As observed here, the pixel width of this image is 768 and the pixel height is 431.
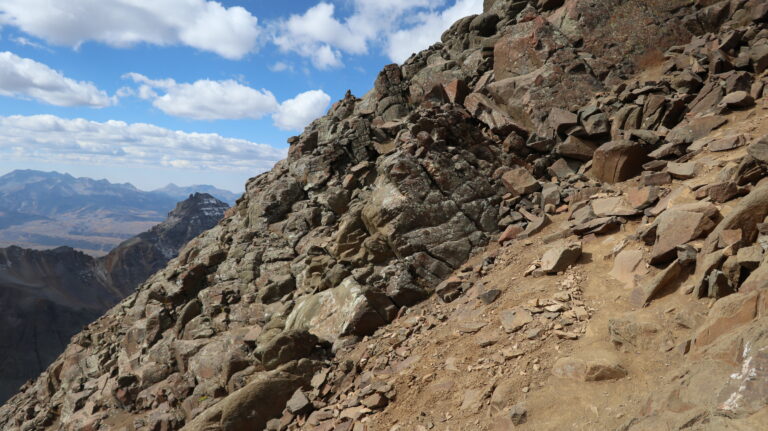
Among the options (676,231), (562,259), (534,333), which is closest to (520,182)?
(562,259)

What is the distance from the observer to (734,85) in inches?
780

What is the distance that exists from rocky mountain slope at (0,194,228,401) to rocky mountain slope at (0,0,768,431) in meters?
88.0

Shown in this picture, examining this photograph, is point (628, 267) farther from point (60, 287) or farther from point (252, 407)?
point (60, 287)

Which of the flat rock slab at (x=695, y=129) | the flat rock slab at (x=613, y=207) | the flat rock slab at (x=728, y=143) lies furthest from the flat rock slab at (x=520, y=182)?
the flat rock slab at (x=728, y=143)

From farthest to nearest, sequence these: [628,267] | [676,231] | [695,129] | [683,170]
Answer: [695,129], [683,170], [628,267], [676,231]

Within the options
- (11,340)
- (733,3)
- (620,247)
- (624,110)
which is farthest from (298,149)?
(11,340)

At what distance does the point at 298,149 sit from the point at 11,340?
115371mm

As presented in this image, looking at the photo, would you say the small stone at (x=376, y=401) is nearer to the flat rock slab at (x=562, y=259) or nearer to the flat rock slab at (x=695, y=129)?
the flat rock slab at (x=562, y=259)

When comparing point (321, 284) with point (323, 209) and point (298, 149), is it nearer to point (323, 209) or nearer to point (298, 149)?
point (323, 209)

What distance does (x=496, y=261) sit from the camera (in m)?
17.6

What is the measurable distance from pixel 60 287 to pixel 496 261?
527ft

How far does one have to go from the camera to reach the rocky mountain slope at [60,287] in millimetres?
98500

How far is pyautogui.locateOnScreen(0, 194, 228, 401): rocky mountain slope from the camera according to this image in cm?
9850

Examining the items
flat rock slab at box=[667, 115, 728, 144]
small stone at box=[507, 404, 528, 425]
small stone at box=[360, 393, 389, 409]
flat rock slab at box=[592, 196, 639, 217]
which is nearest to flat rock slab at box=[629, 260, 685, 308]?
small stone at box=[507, 404, 528, 425]
